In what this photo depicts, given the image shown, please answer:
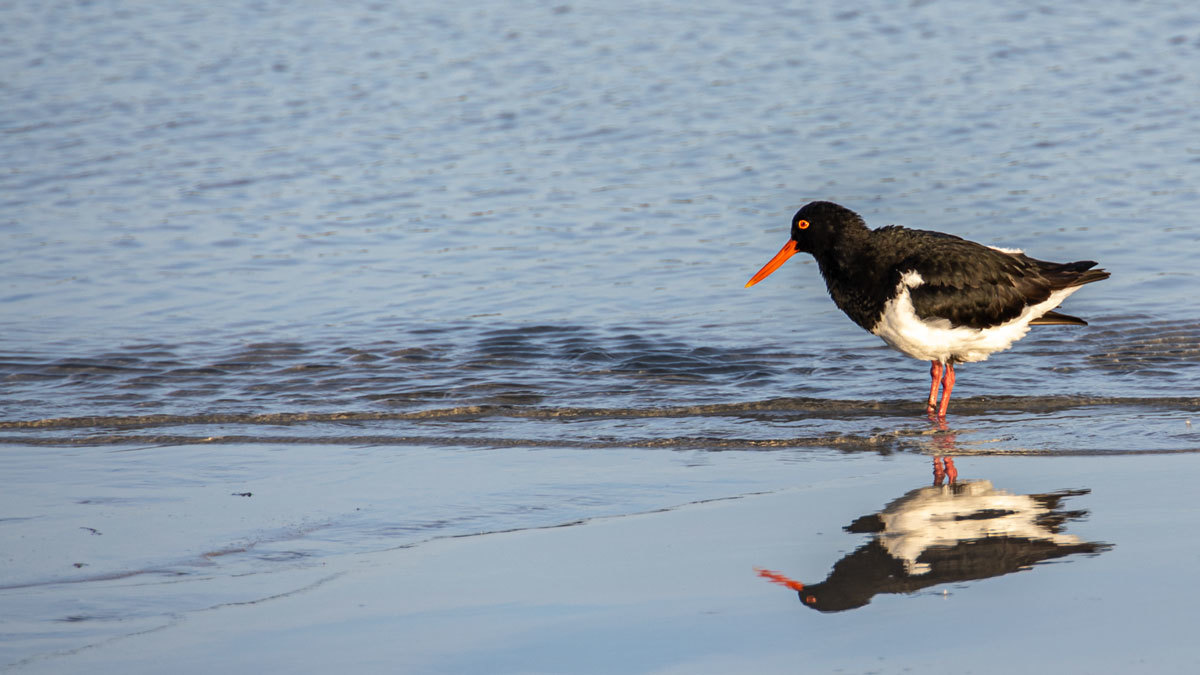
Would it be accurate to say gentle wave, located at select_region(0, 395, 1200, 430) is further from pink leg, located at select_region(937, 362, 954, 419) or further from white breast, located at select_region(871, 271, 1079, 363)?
white breast, located at select_region(871, 271, 1079, 363)

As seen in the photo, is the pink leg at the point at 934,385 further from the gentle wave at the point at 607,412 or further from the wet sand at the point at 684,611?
the wet sand at the point at 684,611

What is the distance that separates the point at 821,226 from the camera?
8.40 meters

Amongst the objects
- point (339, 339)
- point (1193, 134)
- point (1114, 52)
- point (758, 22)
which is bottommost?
point (339, 339)

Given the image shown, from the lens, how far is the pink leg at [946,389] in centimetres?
784

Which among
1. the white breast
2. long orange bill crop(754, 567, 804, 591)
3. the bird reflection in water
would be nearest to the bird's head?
the white breast

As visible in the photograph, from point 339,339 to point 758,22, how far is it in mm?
13138

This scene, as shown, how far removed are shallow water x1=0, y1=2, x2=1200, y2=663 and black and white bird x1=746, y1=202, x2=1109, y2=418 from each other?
44 centimetres

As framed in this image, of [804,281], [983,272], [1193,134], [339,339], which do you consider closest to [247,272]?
[339,339]

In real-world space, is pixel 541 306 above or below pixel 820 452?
above

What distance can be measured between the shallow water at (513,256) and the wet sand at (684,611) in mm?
318

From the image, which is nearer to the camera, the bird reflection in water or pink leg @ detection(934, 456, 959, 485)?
the bird reflection in water

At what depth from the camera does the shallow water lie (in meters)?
6.67

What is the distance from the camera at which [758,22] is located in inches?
843

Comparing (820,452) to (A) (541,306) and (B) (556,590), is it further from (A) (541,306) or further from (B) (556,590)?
(A) (541,306)
